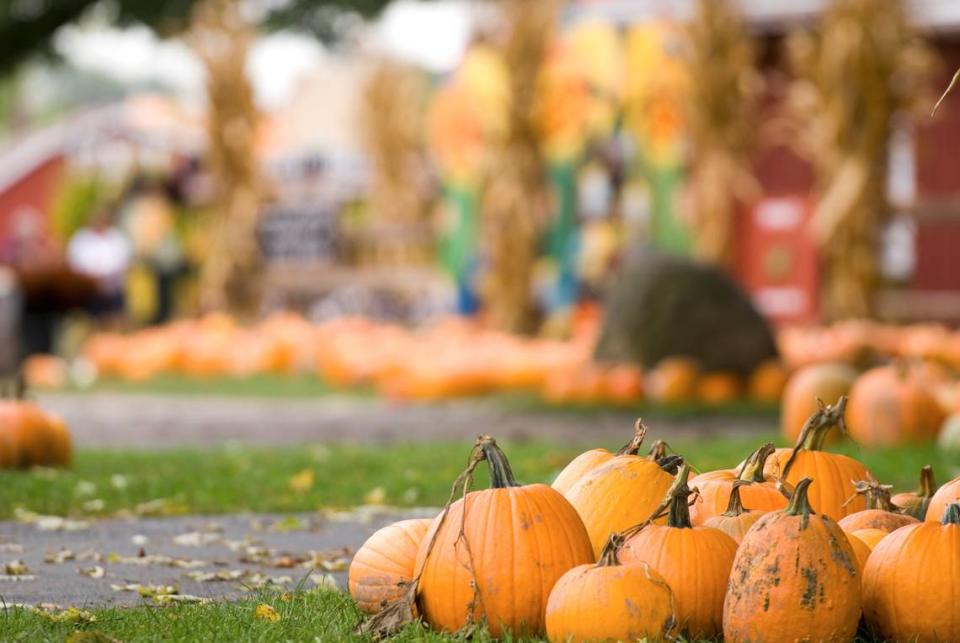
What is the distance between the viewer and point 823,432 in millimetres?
3775

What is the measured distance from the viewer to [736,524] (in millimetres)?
3418

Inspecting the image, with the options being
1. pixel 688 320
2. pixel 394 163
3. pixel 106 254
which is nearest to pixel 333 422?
pixel 688 320

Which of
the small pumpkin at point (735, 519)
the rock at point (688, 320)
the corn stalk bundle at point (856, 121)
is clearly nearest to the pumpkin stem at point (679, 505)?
the small pumpkin at point (735, 519)

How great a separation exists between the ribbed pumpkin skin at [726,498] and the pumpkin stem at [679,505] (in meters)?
0.24

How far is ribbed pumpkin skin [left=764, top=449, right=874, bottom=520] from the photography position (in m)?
3.76

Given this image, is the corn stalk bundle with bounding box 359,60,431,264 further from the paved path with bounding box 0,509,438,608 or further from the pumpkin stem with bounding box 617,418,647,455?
the pumpkin stem with bounding box 617,418,647,455

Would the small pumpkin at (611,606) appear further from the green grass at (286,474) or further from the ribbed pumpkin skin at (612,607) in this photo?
the green grass at (286,474)

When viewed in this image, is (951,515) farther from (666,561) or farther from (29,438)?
(29,438)

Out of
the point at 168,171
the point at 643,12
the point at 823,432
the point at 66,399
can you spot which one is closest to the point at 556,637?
the point at 823,432

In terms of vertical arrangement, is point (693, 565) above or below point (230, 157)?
below

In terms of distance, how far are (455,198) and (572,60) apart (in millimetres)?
2836

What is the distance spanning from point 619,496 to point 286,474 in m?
3.58

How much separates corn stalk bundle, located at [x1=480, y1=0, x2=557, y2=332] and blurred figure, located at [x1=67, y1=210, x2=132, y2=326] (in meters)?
9.82

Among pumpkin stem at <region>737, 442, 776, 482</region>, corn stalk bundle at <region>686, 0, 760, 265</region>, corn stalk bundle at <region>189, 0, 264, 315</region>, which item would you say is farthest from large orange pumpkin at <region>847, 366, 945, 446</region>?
corn stalk bundle at <region>189, 0, 264, 315</region>
